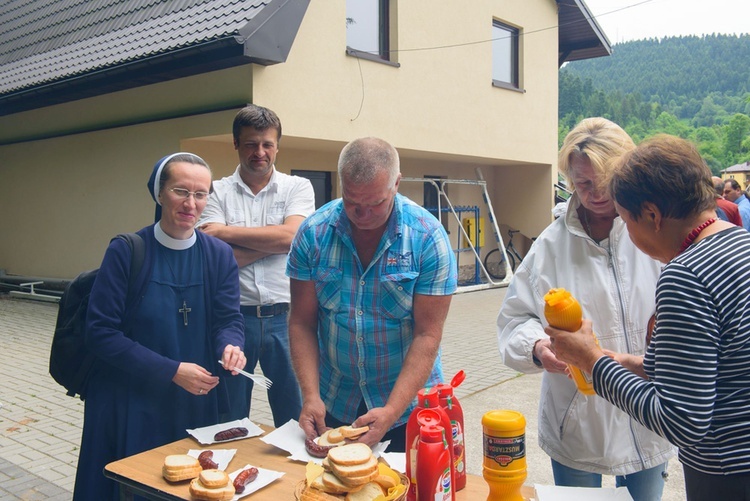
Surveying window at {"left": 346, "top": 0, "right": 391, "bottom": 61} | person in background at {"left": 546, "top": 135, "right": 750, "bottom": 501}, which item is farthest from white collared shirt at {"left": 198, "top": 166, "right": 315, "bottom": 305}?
window at {"left": 346, "top": 0, "right": 391, "bottom": 61}

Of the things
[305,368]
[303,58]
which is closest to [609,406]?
[305,368]

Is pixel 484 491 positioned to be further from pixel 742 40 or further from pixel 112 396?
pixel 742 40

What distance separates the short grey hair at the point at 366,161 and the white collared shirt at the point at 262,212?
1.41m

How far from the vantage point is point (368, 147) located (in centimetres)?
227

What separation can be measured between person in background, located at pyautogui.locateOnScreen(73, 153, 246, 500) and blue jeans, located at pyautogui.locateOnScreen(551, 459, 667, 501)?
4.50ft

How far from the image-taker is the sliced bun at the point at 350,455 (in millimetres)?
1812

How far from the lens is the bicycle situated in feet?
52.4

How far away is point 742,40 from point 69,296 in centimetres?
11729

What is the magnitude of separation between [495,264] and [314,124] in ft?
25.8

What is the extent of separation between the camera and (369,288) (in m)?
2.47

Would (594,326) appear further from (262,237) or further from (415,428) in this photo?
(262,237)

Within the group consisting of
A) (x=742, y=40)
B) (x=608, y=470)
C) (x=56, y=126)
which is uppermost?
(x=742, y=40)

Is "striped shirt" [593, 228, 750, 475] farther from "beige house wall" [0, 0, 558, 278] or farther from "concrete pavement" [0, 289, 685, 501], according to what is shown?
"beige house wall" [0, 0, 558, 278]

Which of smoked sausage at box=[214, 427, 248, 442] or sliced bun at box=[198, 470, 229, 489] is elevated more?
sliced bun at box=[198, 470, 229, 489]
